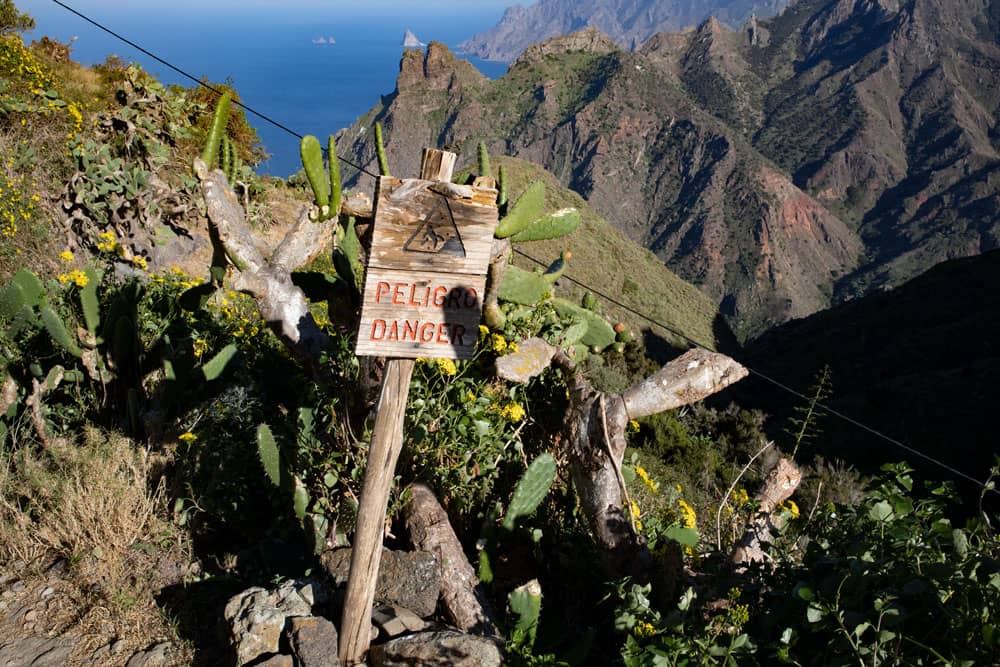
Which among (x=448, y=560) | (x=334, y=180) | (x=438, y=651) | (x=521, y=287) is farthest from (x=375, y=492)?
(x=521, y=287)

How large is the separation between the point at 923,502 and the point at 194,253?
809cm

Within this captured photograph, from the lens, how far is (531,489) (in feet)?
10.4

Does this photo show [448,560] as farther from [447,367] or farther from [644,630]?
[644,630]

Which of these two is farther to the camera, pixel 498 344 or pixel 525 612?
pixel 498 344

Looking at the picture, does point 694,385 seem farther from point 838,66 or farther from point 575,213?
point 838,66

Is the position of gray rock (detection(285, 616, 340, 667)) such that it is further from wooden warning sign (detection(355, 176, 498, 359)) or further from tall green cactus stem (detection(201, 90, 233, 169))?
tall green cactus stem (detection(201, 90, 233, 169))

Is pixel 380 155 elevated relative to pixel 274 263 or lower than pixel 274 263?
elevated

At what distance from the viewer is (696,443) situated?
7.40 metres

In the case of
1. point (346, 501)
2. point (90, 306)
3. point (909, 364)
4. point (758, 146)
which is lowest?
point (346, 501)

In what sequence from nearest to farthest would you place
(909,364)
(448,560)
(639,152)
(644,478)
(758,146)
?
(448,560) → (644,478) → (909,364) → (639,152) → (758,146)

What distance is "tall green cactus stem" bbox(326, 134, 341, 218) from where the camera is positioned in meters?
2.94

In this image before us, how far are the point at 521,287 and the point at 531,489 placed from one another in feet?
3.73

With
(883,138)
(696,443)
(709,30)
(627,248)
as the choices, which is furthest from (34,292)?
(709,30)

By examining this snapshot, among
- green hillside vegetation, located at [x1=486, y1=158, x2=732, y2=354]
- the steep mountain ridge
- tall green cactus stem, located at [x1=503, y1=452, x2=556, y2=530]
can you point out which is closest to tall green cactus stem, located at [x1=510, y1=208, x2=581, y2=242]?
tall green cactus stem, located at [x1=503, y1=452, x2=556, y2=530]
